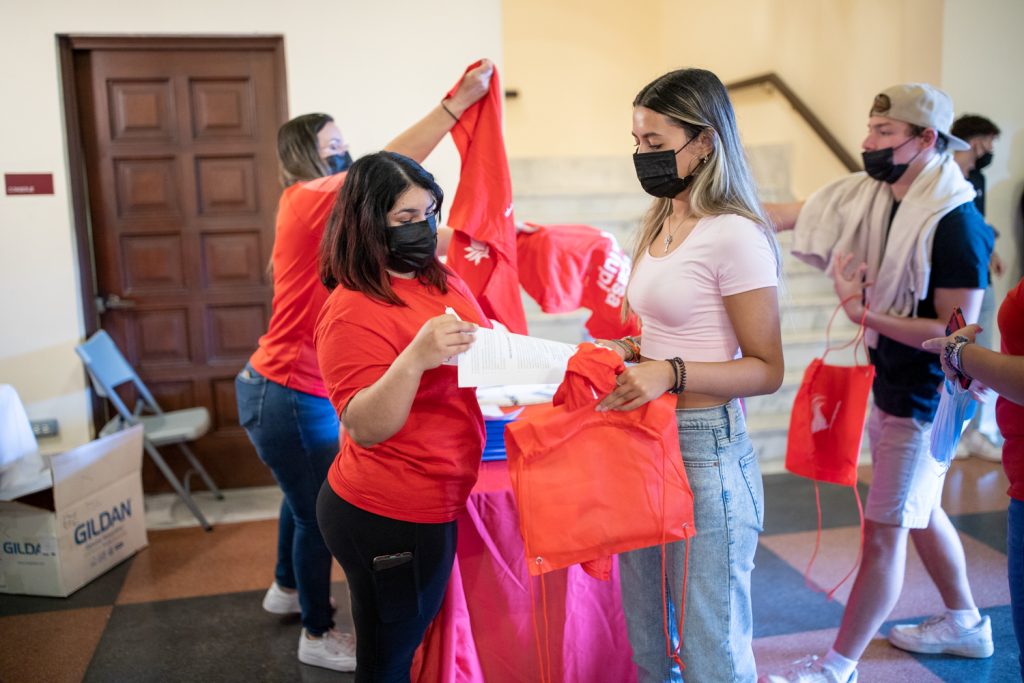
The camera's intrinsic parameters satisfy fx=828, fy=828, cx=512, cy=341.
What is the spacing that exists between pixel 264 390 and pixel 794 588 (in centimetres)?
206

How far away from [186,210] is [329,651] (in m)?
2.53

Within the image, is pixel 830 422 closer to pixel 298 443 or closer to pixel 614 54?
pixel 298 443

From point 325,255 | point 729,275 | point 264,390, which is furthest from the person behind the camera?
point 264,390

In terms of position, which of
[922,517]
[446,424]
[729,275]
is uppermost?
[729,275]

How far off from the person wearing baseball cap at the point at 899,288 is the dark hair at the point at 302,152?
1.49 meters

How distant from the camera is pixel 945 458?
1963 millimetres

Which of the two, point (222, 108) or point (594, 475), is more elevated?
point (222, 108)

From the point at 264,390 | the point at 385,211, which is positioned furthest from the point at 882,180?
the point at 264,390

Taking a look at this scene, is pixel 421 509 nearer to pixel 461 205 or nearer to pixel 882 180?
pixel 461 205

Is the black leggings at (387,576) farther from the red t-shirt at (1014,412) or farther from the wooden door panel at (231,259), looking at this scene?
the wooden door panel at (231,259)

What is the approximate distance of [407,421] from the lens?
156 centimetres

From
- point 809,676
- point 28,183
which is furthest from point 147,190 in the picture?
point 809,676

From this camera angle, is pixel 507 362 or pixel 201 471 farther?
pixel 201 471

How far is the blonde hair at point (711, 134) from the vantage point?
157 cm
